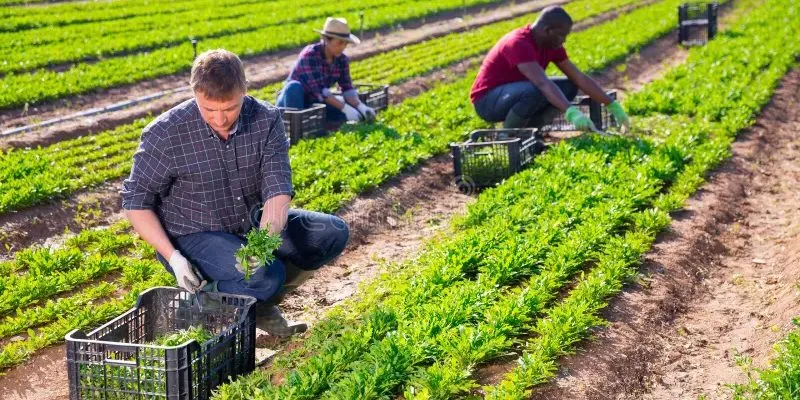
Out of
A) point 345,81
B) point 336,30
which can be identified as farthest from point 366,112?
point 336,30

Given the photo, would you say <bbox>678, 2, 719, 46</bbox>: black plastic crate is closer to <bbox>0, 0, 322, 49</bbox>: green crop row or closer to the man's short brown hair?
<bbox>0, 0, 322, 49</bbox>: green crop row

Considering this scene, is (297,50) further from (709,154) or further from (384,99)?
(709,154)

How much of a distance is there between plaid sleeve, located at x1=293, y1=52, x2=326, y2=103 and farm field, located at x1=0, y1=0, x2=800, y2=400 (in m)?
0.53

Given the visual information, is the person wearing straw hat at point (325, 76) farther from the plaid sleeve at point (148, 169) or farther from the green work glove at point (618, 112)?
the plaid sleeve at point (148, 169)

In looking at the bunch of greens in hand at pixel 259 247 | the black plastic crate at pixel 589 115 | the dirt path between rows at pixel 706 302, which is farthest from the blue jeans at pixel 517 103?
the bunch of greens in hand at pixel 259 247

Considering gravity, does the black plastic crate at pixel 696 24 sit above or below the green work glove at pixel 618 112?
below

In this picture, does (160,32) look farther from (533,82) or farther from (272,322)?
(272,322)

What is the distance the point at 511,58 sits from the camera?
10547mm

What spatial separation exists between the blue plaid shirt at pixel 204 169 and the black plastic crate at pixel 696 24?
1594 centimetres

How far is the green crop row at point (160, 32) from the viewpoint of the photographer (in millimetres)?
17328

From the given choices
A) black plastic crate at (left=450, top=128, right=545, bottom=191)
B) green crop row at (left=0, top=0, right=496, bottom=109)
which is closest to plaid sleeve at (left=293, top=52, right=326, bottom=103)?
black plastic crate at (left=450, top=128, right=545, bottom=191)

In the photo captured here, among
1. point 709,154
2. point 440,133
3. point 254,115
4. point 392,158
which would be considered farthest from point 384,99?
point 254,115

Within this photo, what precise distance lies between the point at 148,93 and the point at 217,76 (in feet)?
34.7

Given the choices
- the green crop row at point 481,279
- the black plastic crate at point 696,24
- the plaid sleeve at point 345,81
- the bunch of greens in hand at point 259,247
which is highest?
the bunch of greens in hand at point 259,247
